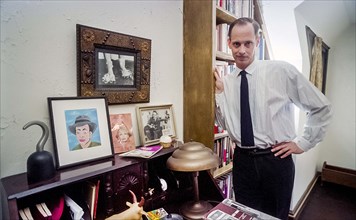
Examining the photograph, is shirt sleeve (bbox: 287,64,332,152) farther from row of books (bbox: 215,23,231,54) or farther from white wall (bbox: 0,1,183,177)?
white wall (bbox: 0,1,183,177)

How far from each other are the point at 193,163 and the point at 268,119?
628 mm

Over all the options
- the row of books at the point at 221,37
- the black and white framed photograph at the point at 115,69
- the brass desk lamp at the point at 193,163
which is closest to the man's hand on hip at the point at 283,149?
the brass desk lamp at the point at 193,163

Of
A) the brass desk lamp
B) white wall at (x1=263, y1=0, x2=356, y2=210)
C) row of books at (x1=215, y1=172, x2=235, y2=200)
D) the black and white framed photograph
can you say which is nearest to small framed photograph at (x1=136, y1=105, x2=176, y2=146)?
the black and white framed photograph

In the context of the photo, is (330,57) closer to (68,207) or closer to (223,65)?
(223,65)

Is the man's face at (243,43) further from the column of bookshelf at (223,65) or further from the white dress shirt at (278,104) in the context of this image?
the column of bookshelf at (223,65)

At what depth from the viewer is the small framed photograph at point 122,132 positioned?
1.03 metres

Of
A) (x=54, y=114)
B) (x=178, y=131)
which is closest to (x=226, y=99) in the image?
(x=178, y=131)

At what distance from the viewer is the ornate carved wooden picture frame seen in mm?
914

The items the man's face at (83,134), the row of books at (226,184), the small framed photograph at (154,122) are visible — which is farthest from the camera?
the row of books at (226,184)

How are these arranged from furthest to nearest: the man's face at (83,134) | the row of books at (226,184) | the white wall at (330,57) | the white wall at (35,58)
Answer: the white wall at (330,57)
the row of books at (226,184)
the man's face at (83,134)
the white wall at (35,58)

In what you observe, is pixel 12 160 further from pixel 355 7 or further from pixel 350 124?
pixel 350 124

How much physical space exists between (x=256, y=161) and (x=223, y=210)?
482 millimetres

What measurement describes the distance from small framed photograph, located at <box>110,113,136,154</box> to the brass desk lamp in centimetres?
27

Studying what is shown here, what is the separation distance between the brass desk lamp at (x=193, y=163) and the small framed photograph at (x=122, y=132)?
27 centimetres
